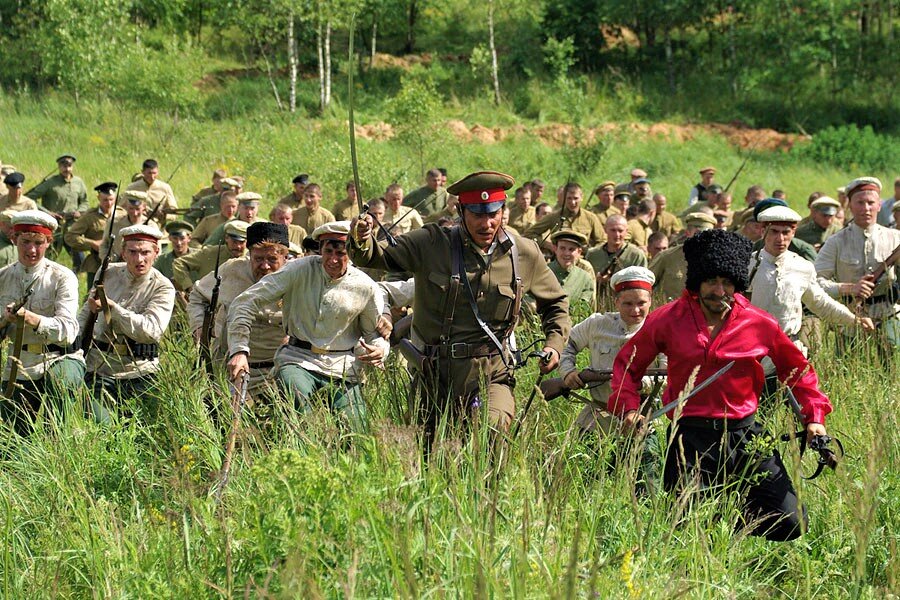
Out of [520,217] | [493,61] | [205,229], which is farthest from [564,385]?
[493,61]

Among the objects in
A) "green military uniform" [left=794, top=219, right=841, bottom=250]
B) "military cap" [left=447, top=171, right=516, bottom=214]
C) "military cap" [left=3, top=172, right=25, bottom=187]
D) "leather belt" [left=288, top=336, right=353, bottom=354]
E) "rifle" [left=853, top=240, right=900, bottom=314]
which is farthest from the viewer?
"military cap" [left=3, top=172, right=25, bottom=187]

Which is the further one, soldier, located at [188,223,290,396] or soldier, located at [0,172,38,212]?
soldier, located at [0,172,38,212]

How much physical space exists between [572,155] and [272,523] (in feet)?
85.6

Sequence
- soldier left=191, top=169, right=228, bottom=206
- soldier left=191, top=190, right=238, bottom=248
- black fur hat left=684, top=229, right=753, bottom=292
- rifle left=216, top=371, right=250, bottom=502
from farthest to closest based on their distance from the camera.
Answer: soldier left=191, top=169, right=228, bottom=206 < soldier left=191, top=190, right=238, bottom=248 < black fur hat left=684, top=229, right=753, bottom=292 < rifle left=216, top=371, right=250, bottom=502

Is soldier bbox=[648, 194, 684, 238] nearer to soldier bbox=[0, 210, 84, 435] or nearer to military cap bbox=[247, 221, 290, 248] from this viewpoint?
military cap bbox=[247, 221, 290, 248]

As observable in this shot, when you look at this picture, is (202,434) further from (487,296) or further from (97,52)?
(97,52)

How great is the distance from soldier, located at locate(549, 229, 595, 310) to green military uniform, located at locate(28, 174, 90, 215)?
937cm

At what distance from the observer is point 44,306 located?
778cm

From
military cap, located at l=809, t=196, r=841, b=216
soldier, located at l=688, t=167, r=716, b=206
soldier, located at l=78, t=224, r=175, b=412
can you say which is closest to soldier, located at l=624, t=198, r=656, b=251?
military cap, located at l=809, t=196, r=841, b=216

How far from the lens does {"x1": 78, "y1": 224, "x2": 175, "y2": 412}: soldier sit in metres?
7.81

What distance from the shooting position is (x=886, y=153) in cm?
3628

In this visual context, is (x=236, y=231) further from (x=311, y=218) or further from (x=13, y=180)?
(x=13, y=180)

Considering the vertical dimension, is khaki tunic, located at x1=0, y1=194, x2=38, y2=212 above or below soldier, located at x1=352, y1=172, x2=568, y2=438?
below

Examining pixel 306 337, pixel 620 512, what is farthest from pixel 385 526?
pixel 306 337
